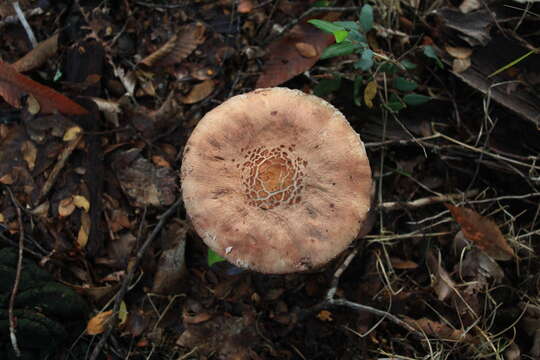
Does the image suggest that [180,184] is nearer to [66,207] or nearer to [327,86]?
[66,207]

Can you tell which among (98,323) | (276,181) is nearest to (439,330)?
(276,181)

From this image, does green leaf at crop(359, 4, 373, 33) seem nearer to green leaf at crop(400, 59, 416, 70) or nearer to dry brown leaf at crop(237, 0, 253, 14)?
green leaf at crop(400, 59, 416, 70)

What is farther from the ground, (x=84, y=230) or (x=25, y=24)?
(x=25, y=24)

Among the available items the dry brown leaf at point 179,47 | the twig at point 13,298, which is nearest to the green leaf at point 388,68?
the dry brown leaf at point 179,47

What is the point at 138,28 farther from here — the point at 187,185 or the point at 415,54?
the point at 415,54

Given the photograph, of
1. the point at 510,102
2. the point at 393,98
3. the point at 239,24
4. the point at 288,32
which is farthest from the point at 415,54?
the point at 239,24
